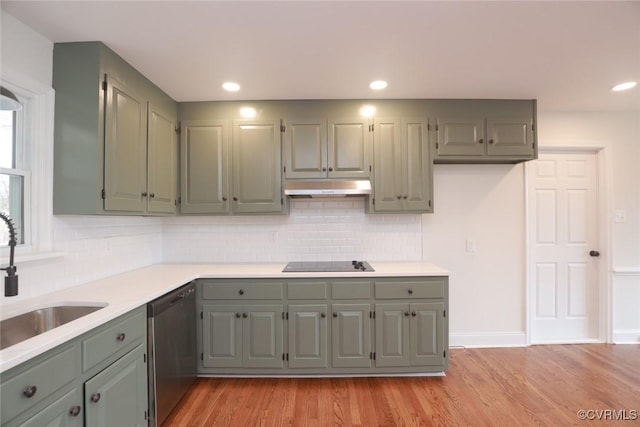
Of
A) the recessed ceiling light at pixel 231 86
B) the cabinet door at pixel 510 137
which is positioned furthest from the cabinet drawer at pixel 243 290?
the cabinet door at pixel 510 137

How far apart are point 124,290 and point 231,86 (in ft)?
5.73

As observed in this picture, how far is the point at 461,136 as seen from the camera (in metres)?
→ 2.92

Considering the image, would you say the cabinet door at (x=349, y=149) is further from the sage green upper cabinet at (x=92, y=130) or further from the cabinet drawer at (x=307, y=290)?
the sage green upper cabinet at (x=92, y=130)

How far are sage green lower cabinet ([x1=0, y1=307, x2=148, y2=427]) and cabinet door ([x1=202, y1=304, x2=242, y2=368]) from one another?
747 millimetres

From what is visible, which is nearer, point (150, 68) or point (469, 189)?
point (150, 68)

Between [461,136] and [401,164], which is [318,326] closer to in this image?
[401,164]

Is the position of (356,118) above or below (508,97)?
below

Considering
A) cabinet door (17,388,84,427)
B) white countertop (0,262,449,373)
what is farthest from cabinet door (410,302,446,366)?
cabinet door (17,388,84,427)

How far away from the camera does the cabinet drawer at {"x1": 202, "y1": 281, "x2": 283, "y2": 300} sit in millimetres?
2600

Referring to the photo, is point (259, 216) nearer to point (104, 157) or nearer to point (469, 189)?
point (104, 157)

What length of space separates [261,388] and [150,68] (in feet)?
8.55

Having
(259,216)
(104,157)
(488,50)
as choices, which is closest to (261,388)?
(259,216)

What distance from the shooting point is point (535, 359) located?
299cm

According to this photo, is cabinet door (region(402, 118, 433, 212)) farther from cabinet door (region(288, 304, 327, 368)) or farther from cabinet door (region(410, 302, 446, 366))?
cabinet door (region(288, 304, 327, 368))
